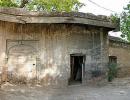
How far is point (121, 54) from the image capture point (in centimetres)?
2041

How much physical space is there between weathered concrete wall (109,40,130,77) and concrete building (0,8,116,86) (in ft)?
19.8

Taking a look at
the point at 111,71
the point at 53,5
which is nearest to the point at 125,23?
the point at 111,71

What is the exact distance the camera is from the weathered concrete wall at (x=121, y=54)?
19.6 metres

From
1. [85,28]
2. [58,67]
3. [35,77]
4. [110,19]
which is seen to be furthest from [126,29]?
[35,77]

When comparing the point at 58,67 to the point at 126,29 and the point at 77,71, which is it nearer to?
the point at 77,71

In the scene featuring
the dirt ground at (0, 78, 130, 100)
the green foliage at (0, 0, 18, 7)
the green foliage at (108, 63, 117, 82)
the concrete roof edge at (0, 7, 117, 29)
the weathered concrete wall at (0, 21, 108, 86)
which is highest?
the green foliage at (0, 0, 18, 7)

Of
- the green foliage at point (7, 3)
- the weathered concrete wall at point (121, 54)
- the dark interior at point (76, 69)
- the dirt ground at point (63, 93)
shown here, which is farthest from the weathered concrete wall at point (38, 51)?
the green foliage at point (7, 3)

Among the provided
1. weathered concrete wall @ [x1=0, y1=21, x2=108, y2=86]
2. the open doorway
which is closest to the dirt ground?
weathered concrete wall @ [x1=0, y1=21, x2=108, y2=86]

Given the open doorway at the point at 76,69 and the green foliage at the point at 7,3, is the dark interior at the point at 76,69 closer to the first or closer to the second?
the open doorway at the point at 76,69

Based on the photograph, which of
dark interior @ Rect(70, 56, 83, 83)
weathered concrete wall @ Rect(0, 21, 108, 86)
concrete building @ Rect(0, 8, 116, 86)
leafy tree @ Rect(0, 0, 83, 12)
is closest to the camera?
concrete building @ Rect(0, 8, 116, 86)

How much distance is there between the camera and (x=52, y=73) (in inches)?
526

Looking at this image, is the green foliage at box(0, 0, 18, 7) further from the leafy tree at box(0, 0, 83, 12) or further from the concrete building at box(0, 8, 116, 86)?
the concrete building at box(0, 8, 116, 86)

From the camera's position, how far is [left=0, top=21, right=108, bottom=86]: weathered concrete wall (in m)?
13.0

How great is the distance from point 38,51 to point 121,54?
9.00 meters
